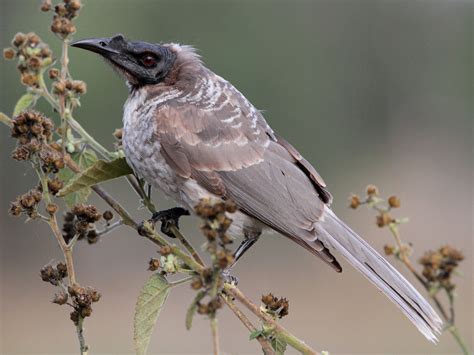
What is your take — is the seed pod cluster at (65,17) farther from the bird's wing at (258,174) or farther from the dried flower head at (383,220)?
the dried flower head at (383,220)

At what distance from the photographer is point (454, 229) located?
779 inches

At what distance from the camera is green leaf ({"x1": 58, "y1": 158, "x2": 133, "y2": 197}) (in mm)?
3041

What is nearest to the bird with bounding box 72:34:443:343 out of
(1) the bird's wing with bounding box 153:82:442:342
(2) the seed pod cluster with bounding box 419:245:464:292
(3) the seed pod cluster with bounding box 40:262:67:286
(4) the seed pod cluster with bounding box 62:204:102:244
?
(1) the bird's wing with bounding box 153:82:442:342

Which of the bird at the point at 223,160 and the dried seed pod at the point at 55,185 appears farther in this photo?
the bird at the point at 223,160

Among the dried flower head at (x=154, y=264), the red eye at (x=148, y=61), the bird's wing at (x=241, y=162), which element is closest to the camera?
the dried flower head at (x=154, y=264)

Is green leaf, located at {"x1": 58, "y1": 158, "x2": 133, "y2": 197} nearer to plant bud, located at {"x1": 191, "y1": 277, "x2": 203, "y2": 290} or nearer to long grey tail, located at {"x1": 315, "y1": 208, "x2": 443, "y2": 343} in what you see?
plant bud, located at {"x1": 191, "y1": 277, "x2": 203, "y2": 290}

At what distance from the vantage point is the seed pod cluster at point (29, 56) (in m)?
3.29

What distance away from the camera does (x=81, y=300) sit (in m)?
2.66

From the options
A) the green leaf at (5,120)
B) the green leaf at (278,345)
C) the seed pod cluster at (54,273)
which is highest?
the green leaf at (5,120)

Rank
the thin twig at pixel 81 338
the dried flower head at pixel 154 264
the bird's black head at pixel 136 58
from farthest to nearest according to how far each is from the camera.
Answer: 1. the bird's black head at pixel 136 58
2. the dried flower head at pixel 154 264
3. the thin twig at pixel 81 338

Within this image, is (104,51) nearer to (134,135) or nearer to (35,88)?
(134,135)

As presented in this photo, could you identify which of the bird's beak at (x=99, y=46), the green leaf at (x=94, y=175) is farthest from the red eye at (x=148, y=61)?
the green leaf at (x=94, y=175)

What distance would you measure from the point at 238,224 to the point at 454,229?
16514mm

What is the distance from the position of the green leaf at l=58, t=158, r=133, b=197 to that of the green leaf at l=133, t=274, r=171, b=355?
47cm
